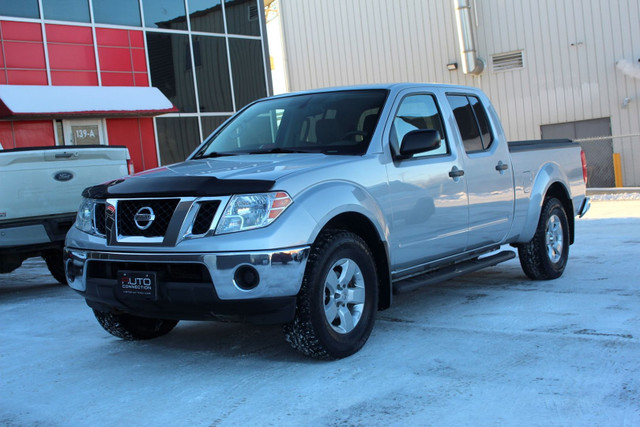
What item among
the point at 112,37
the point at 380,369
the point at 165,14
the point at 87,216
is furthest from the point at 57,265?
the point at 165,14

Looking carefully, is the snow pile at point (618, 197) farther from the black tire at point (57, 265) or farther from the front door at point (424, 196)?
the black tire at point (57, 265)

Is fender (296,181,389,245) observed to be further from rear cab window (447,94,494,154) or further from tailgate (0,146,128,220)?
tailgate (0,146,128,220)

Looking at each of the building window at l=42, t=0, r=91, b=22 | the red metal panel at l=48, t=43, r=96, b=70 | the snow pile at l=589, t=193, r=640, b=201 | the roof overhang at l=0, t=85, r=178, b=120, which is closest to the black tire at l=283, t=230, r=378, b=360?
the roof overhang at l=0, t=85, r=178, b=120

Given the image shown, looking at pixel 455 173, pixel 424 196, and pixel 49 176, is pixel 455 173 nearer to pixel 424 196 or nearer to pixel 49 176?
pixel 424 196

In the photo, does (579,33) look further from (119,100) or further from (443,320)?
(443,320)

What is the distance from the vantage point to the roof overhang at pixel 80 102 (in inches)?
698

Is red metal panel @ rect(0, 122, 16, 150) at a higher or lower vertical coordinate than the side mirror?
higher

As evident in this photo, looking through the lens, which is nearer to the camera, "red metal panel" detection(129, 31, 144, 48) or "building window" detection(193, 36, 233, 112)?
"red metal panel" detection(129, 31, 144, 48)

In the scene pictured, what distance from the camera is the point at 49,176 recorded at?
8.06 m

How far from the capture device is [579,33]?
25141 mm

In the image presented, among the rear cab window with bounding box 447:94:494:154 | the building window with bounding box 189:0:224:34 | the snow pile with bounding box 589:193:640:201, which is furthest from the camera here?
the building window with bounding box 189:0:224:34

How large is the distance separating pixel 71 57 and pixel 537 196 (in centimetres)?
1588

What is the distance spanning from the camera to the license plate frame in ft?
14.2

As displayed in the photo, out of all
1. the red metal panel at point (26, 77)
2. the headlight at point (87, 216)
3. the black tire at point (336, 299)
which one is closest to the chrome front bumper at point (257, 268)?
the black tire at point (336, 299)
